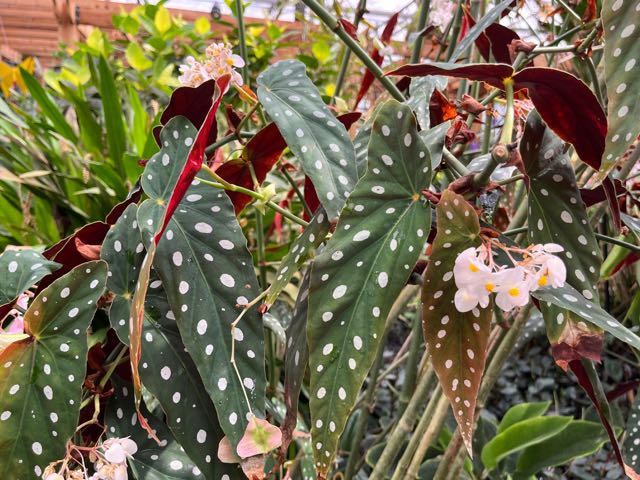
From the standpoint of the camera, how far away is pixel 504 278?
39cm

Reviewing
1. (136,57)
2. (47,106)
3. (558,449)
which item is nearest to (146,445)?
Answer: (558,449)

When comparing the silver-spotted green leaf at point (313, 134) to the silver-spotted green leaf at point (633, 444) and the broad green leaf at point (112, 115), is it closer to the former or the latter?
the silver-spotted green leaf at point (633, 444)

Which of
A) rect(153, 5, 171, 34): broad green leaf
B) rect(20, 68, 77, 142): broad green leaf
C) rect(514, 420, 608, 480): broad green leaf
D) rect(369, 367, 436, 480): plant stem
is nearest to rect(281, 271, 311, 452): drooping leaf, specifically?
rect(369, 367, 436, 480): plant stem

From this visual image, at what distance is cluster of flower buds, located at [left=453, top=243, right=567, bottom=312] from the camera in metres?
0.38

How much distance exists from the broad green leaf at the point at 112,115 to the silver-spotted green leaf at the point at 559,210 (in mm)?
1361

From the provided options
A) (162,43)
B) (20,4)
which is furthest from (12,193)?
(20,4)

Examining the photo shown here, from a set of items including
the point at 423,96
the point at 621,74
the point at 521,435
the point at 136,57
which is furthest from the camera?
the point at 136,57

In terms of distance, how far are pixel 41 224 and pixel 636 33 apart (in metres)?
1.52

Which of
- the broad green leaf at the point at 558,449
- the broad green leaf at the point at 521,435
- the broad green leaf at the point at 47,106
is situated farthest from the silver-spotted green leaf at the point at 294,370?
the broad green leaf at the point at 47,106

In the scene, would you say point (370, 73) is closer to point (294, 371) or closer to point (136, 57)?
point (294, 371)

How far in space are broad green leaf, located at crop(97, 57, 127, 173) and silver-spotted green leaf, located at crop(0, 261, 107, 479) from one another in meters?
1.20

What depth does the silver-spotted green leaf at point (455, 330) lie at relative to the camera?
0.41 meters

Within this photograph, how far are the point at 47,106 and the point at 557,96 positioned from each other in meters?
1.66

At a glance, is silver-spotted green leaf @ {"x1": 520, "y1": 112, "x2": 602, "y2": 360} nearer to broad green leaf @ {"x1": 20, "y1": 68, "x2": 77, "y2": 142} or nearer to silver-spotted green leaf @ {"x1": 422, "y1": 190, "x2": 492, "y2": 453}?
silver-spotted green leaf @ {"x1": 422, "y1": 190, "x2": 492, "y2": 453}
